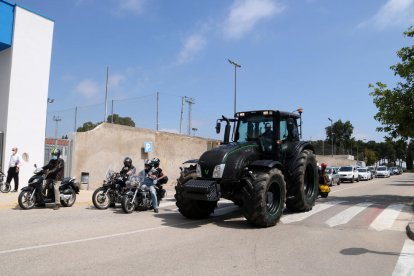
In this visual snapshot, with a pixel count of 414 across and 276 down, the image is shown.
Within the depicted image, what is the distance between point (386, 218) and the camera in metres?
10.8

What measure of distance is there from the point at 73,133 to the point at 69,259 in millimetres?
12186

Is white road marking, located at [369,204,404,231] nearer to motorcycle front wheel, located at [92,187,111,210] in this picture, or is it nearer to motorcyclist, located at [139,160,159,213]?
motorcyclist, located at [139,160,159,213]

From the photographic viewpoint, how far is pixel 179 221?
32.6 feet

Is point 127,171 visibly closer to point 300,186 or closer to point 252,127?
point 252,127

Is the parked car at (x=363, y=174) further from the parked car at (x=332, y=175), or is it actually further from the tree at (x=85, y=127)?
the tree at (x=85, y=127)

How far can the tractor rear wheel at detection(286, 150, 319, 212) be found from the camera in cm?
1080

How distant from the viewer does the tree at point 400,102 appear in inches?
622

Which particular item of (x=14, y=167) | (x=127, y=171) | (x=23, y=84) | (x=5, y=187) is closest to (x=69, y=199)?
(x=127, y=171)

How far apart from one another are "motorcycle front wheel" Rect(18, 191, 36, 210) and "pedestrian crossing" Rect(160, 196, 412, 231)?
13.0ft

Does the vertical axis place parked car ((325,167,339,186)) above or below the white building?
below

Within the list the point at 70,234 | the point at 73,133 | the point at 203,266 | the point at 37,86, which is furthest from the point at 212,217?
the point at 37,86

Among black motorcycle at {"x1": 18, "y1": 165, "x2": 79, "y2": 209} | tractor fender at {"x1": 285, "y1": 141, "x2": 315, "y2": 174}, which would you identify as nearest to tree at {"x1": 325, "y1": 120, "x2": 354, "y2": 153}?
tractor fender at {"x1": 285, "y1": 141, "x2": 315, "y2": 174}

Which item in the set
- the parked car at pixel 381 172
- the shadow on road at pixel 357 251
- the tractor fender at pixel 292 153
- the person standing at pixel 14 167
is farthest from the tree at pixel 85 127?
the parked car at pixel 381 172

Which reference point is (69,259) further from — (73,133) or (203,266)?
(73,133)
